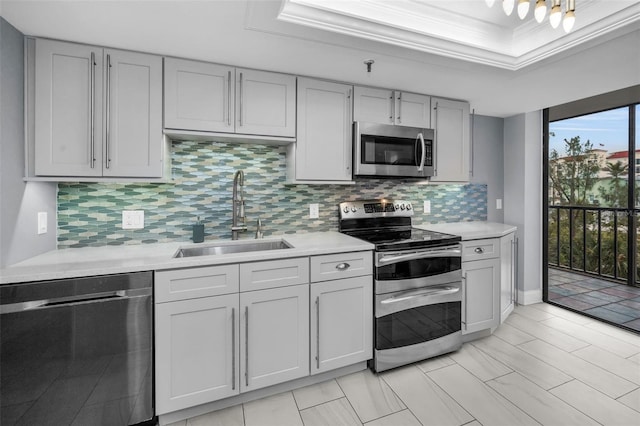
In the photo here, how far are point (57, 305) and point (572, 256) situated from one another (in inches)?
227

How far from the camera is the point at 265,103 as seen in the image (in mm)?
2254

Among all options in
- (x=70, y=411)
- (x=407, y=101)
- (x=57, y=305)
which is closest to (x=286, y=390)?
(x=70, y=411)

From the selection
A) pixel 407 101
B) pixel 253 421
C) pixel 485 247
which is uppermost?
pixel 407 101

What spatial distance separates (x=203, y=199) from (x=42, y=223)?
97 centimetres

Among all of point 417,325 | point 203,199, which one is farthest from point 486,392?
point 203,199

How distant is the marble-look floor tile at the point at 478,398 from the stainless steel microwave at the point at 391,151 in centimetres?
162

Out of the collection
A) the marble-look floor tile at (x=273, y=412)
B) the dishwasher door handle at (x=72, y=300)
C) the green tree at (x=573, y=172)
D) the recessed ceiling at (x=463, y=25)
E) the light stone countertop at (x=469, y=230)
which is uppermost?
the recessed ceiling at (x=463, y=25)

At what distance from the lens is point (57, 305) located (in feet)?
5.00

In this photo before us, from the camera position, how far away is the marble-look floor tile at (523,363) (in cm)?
217

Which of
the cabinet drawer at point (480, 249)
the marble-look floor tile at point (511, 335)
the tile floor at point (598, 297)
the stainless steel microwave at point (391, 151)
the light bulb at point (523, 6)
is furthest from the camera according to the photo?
the tile floor at point (598, 297)

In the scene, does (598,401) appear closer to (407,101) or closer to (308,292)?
A: (308,292)

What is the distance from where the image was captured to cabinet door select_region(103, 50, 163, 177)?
1.90 meters

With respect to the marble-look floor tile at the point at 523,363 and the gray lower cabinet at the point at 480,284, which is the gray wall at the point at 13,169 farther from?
the marble-look floor tile at the point at 523,363

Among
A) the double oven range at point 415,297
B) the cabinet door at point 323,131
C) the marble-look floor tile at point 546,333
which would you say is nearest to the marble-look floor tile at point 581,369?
the marble-look floor tile at point 546,333
